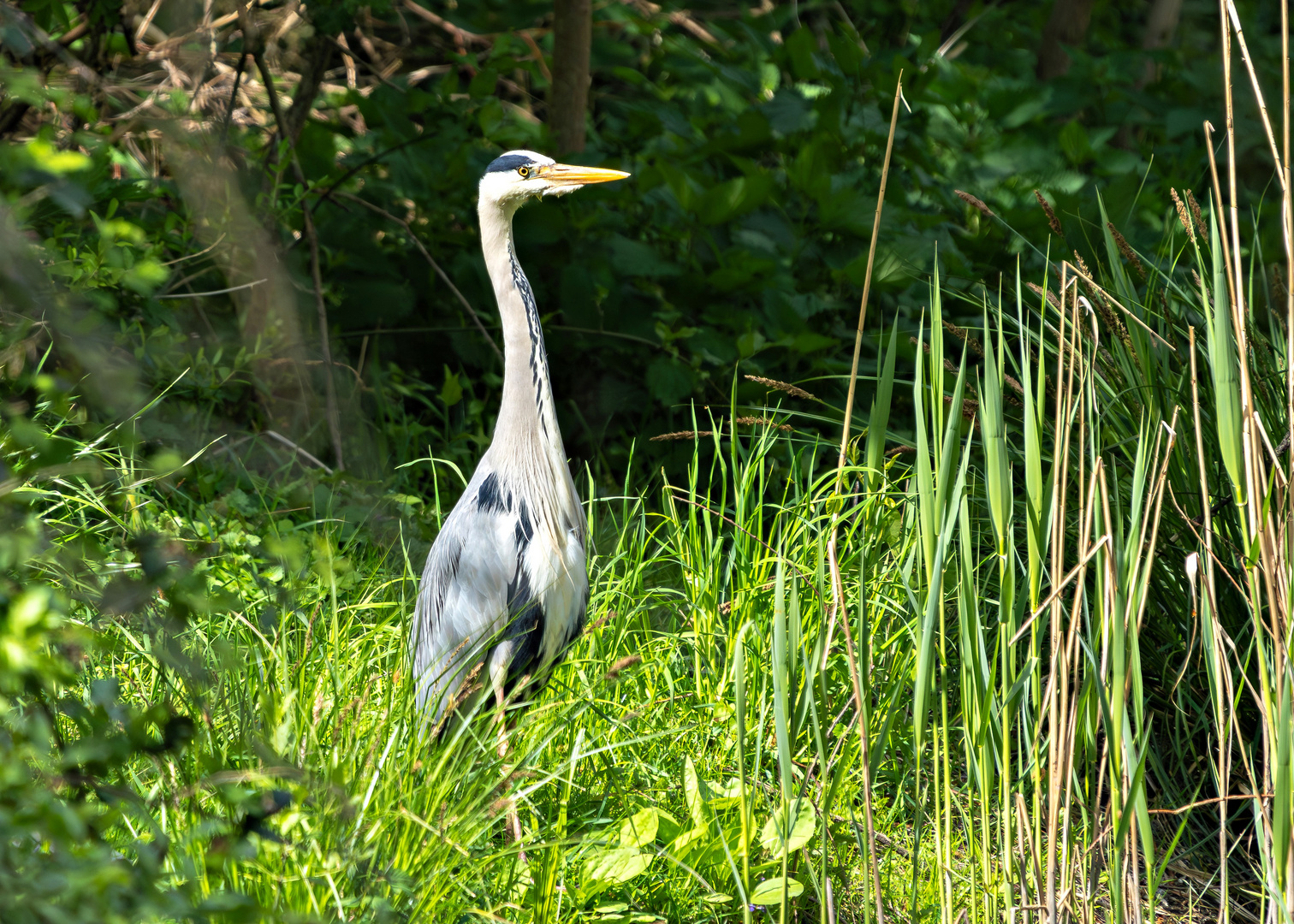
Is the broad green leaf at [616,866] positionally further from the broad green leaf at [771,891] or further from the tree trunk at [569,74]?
the tree trunk at [569,74]

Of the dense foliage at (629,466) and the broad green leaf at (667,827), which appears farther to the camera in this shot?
the broad green leaf at (667,827)

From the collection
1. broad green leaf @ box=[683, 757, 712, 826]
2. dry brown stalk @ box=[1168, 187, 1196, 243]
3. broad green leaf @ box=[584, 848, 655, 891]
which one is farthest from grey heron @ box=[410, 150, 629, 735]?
dry brown stalk @ box=[1168, 187, 1196, 243]

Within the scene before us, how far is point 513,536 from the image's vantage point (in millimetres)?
2596

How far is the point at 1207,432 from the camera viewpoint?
2.41 m

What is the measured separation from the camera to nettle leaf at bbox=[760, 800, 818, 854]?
2.01m

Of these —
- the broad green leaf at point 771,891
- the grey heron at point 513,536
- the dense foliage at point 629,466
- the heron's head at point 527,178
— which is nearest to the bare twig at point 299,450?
the dense foliage at point 629,466

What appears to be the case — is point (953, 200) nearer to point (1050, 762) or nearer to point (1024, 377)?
point (1024, 377)

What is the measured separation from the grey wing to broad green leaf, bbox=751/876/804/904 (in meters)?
0.84

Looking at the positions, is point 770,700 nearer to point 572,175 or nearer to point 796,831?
point 796,831

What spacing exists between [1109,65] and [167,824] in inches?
198

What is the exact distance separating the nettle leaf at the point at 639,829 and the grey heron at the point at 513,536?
0.53 meters

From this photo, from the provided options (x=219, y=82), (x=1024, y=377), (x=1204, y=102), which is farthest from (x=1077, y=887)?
(x=1204, y=102)

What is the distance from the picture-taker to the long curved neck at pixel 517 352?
2584 mm

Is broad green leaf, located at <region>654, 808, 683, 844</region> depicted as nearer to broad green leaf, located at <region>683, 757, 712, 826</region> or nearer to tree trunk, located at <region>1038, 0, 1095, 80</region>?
broad green leaf, located at <region>683, 757, 712, 826</region>
